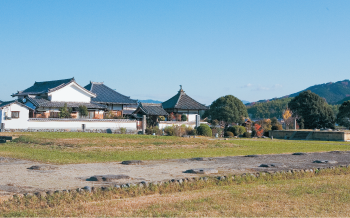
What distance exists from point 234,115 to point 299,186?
170 ft

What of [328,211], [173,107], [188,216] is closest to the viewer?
[188,216]

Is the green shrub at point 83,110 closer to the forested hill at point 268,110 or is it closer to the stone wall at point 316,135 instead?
the stone wall at point 316,135

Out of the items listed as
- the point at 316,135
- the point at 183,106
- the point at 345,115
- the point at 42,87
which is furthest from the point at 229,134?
the point at 42,87

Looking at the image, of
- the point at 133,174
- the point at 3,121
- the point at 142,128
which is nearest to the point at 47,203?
the point at 133,174

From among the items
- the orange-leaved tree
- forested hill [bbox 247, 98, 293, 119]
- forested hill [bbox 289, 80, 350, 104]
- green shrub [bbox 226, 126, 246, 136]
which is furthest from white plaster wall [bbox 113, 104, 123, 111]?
forested hill [bbox 289, 80, 350, 104]

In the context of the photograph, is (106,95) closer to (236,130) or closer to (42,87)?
(42,87)

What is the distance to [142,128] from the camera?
37875 millimetres

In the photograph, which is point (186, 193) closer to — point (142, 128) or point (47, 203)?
point (47, 203)

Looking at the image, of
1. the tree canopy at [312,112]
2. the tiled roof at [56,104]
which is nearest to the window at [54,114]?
the tiled roof at [56,104]

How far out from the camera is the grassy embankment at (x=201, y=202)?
6426mm

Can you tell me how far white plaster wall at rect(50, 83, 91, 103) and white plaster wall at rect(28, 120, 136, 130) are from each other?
23.7 feet

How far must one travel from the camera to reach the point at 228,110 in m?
60.1

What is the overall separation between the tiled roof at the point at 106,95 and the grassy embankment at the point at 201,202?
1537 inches

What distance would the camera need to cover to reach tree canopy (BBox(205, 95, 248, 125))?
60344 mm
